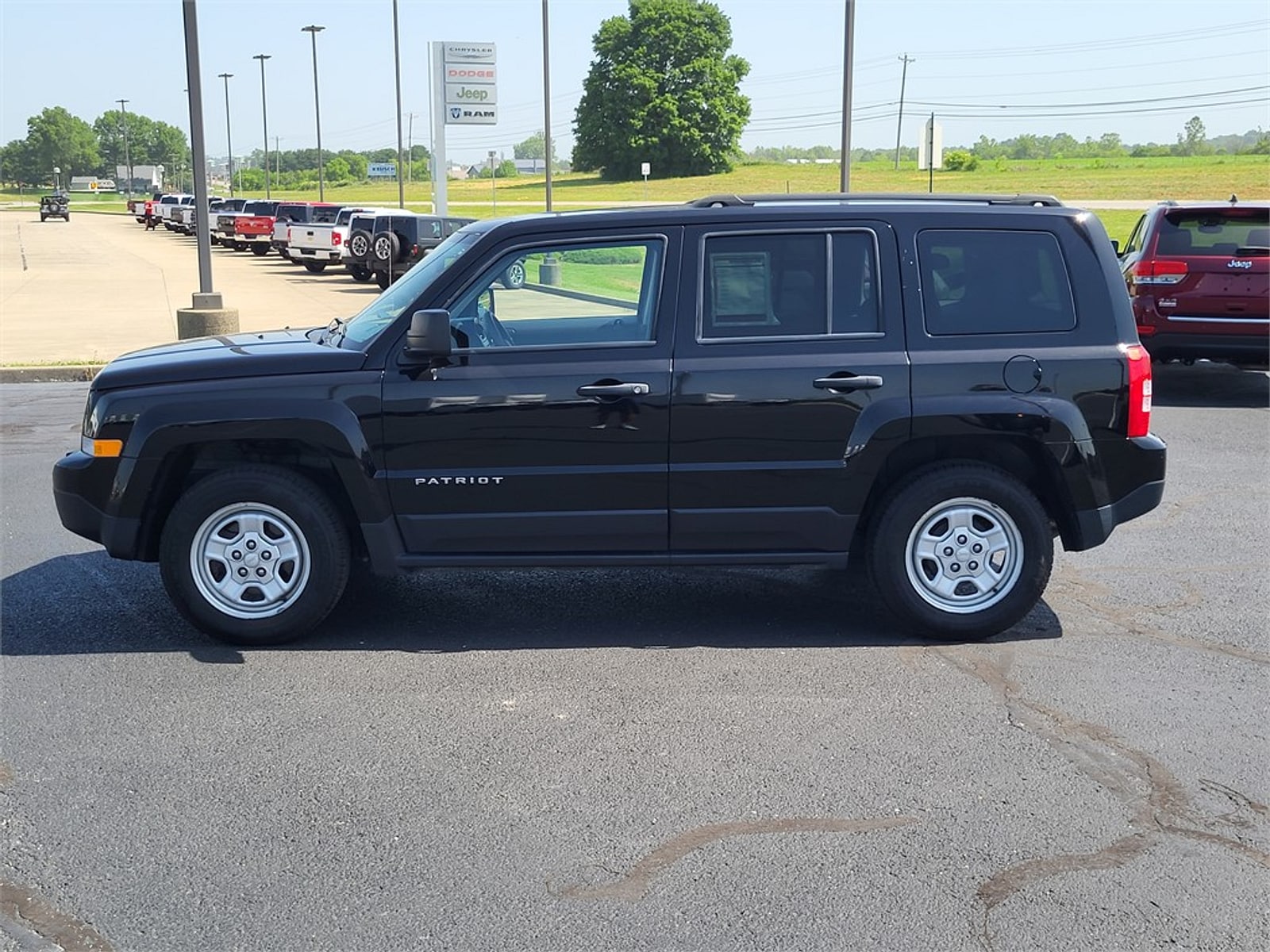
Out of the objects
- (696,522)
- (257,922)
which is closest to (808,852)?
(257,922)

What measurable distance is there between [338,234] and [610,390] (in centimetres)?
2967

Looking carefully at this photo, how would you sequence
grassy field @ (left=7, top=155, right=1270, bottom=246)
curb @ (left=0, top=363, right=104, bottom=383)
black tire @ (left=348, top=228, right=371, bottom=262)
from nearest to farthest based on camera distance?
curb @ (left=0, top=363, right=104, bottom=383), black tire @ (left=348, top=228, right=371, bottom=262), grassy field @ (left=7, top=155, right=1270, bottom=246)

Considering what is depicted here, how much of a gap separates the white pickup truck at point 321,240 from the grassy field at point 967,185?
2060 cm

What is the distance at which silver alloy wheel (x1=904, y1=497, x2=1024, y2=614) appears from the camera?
6051 mm

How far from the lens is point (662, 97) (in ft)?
367

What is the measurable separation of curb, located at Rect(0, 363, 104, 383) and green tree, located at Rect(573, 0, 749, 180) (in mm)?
98428

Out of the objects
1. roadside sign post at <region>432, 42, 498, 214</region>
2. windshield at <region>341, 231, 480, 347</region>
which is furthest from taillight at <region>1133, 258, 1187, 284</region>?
roadside sign post at <region>432, 42, 498, 214</region>

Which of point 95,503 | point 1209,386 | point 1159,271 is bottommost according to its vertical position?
point 1209,386

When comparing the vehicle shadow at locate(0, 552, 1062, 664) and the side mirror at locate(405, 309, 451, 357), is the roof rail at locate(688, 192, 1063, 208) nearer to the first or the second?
the side mirror at locate(405, 309, 451, 357)

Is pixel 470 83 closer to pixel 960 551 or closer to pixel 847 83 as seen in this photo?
pixel 847 83

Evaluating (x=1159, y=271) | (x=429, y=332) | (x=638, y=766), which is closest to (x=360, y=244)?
(x=1159, y=271)

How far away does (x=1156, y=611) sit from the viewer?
6.59 metres

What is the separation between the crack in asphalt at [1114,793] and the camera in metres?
3.94

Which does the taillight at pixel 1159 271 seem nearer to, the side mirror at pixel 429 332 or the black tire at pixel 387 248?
the side mirror at pixel 429 332
